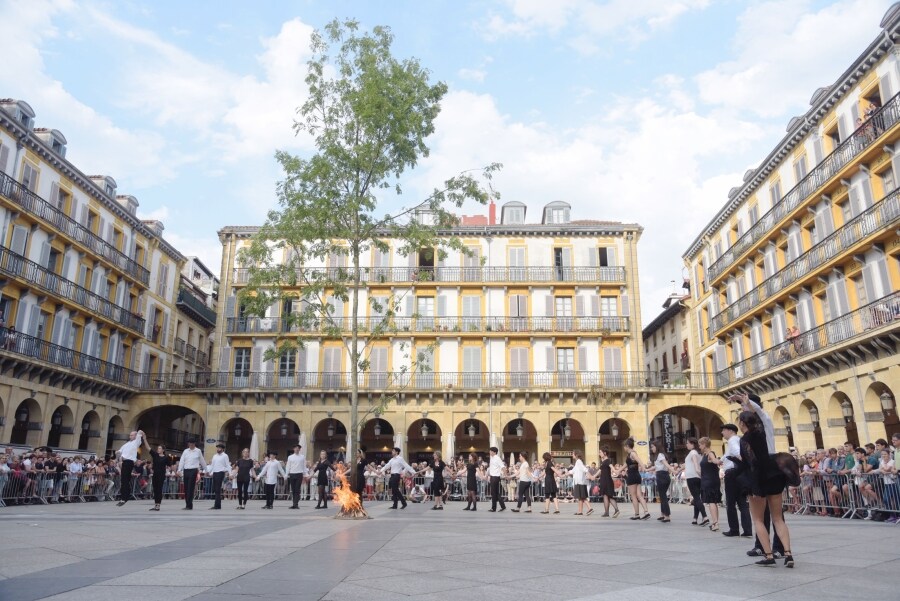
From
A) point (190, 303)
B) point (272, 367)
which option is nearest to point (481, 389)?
point (272, 367)

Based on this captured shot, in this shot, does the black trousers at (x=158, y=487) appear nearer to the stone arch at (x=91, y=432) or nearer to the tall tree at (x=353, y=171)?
the tall tree at (x=353, y=171)

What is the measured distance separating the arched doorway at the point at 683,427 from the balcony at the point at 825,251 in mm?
5934

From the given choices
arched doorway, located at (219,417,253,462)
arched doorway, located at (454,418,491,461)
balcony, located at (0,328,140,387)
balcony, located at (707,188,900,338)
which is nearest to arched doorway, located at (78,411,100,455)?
balcony, located at (0,328,140,387)

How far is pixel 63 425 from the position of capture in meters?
29.8

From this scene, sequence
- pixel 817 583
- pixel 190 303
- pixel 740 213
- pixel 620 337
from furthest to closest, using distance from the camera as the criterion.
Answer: pixel 190 303, pixel 620 337, pixel 740 213, pixel 817 583

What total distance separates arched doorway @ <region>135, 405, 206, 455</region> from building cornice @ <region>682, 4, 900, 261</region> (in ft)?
96.6

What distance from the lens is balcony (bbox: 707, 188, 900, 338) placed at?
68.2 ft

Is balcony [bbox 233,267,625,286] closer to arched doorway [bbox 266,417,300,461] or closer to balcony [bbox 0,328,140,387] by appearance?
balcony [bbox 0,328,140,387]

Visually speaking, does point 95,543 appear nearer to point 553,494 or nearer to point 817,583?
point 817,583

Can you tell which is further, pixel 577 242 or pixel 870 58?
pixel 577 242

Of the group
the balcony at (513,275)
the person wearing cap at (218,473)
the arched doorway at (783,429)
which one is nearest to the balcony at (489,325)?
the balcony at (513,275)

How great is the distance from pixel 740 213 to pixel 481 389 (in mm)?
15497

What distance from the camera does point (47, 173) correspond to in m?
28.2

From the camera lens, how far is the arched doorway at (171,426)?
37.4 metres
